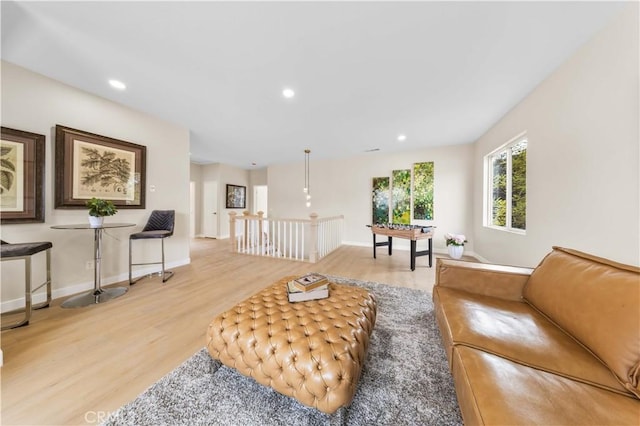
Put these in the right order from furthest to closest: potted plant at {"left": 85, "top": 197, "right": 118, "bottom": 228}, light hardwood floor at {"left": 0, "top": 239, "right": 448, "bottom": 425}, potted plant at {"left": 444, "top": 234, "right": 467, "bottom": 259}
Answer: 1. potted plant at {"left": 444, "top": 234, "right": 467, "bottom": 259}
2. potted plant at {"left": 85, "top": 197, "right": 118, "bottom": 228}
3. light hardwood floor at {"left": 0, "top": 239, "right": 448, "bottom": 425}

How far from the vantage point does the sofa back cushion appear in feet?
2.69

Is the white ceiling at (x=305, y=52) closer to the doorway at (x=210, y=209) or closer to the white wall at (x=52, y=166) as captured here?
the white wall at (x=52, y=166)

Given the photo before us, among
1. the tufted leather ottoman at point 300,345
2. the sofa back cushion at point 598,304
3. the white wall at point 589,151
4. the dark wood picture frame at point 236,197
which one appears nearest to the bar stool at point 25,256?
the tufted leather ottoman at point 300,345

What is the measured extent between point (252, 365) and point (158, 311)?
1.68m

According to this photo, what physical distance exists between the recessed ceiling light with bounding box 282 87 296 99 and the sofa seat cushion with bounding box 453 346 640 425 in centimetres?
279

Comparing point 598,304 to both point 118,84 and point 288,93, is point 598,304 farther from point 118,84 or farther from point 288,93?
point 118,84

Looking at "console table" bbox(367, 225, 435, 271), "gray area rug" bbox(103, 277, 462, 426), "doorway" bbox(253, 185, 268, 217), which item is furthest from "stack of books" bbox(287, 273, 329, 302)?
"doorway" bbox(253, 185, 268, 217)

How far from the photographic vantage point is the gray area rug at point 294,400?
3.38ft

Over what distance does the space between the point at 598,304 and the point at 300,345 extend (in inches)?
58.1

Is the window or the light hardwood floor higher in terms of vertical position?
the window

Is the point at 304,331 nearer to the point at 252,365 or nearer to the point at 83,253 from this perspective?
the point at 252,365

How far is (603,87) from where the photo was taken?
62.0 inches

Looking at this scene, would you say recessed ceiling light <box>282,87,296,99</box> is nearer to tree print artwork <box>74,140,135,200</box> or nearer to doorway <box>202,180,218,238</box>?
tree print artwork <box>74,140,135,200</box>

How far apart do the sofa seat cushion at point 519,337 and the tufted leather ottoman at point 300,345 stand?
55 cm
